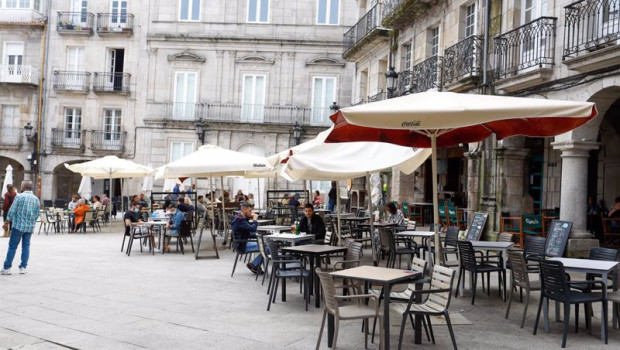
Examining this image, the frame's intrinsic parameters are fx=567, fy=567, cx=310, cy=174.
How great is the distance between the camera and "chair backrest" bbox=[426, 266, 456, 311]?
18.1ft

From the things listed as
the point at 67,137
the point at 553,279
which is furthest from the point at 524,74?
the point at 67,137

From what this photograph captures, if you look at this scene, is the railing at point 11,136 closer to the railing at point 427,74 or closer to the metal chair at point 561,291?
the railing at point 427,74

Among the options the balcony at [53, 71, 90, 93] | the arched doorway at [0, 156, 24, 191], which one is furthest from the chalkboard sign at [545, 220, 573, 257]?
the arched doorway at [0, 156, 24, 191]

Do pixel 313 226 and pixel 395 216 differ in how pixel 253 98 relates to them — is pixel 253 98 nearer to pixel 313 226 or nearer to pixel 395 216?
pixel 395 216

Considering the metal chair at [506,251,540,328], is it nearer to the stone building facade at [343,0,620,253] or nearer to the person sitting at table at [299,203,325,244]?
the person sitting at table at [299,203,325,244]

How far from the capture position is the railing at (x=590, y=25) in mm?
9984

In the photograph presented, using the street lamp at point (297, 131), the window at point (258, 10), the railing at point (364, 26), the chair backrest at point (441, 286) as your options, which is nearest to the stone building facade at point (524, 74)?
the railing at point (364, 26)

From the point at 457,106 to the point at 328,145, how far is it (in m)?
3.32

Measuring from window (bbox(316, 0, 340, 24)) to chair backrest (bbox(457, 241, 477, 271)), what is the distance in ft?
76.1

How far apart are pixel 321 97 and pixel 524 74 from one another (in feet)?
58.2

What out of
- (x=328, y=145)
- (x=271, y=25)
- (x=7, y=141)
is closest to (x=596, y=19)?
(x=328, y=145)

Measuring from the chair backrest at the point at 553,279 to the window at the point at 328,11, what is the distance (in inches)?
978

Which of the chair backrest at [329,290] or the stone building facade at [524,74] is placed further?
the stone building facade at [524,74]

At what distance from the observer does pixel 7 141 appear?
1208 inches
